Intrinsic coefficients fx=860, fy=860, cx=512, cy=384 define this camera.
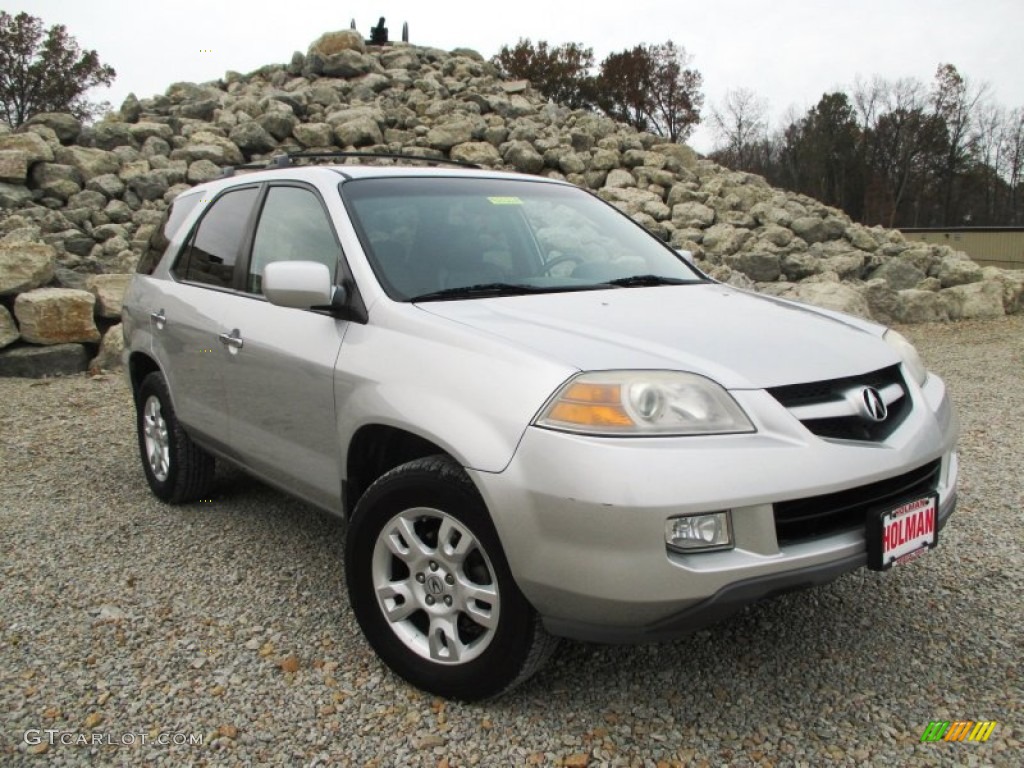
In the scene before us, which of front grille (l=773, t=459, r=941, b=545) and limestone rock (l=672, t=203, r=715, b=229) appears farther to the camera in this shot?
limestone rock (l=672, t=203, r=715, b=229)

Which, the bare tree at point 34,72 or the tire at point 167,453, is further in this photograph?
the bare tree at point 34,72

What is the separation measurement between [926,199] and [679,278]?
5168cm

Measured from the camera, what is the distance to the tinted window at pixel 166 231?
4.50 metres

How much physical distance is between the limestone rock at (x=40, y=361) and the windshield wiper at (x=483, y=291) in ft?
23.0

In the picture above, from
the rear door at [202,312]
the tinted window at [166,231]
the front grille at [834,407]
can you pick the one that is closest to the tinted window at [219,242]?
the rear door at [202,312]

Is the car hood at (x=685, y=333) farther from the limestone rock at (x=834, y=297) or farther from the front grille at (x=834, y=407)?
the limestone rock at (x=834, y=297)

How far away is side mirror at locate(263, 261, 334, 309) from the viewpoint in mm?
2830

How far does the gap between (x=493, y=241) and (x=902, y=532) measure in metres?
1.80

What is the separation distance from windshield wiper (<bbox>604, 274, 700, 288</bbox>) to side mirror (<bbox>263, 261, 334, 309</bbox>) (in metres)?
1.09

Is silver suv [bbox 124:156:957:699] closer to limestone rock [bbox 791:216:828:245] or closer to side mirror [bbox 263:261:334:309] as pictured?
side mirror [bbox 263:261:334:309]

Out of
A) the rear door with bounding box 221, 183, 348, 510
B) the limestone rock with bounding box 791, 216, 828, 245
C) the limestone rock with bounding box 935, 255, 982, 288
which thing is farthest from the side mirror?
the limestone rock with bounding box 791, 216, 828, 245

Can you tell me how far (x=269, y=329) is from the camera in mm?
3322

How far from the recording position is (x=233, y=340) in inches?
139

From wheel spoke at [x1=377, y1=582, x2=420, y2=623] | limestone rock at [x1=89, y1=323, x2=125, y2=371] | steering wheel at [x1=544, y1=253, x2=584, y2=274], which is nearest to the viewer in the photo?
wheel spoke at [x1=377, y1=582, x2=420, y2=623]
